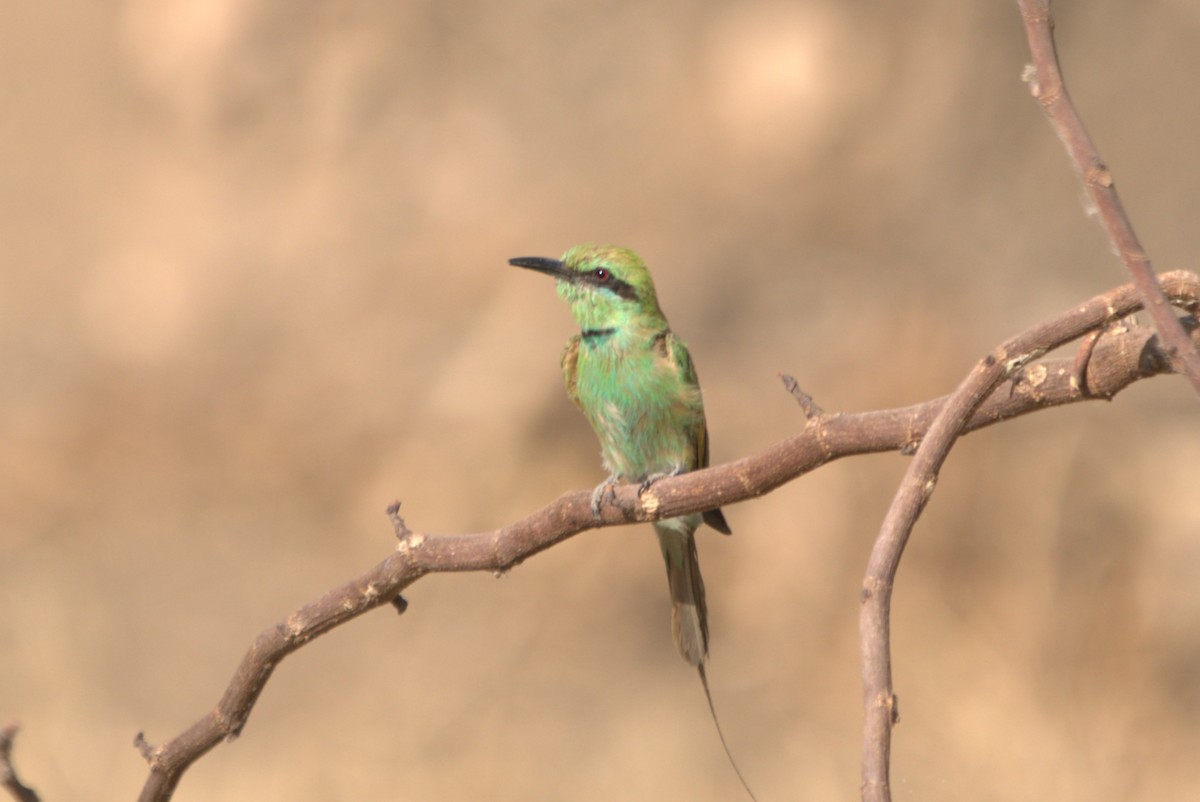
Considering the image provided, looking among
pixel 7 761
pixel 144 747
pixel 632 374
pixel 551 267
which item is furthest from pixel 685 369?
pixel 7 761

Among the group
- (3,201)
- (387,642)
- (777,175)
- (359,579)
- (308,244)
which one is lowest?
(359,579)

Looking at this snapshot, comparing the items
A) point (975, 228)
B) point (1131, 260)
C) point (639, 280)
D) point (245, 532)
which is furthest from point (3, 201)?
point (1131, 260)

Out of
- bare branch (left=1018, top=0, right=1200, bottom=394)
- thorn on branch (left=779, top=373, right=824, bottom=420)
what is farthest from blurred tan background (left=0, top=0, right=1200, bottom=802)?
bare branch (left=1018, top=0, right=1200, bottom=394)

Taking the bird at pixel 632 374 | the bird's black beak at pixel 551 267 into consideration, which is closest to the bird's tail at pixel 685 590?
the bird at pixel 632 374

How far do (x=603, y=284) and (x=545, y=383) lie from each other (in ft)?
4.70

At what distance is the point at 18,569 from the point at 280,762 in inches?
45.2

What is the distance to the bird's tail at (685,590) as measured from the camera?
288 centimetres

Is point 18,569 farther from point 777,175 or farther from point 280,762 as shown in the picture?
point 777,175

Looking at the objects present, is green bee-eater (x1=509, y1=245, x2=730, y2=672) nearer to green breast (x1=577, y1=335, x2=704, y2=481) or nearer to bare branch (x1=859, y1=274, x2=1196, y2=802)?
green breast (x1=577, y1=335, x2=704, y2=481)

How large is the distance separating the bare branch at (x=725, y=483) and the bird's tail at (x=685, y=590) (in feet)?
1.77

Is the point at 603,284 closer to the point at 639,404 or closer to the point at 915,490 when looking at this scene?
the point at 639,404

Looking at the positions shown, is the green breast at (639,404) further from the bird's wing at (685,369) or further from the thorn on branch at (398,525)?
the thorn on branch at (398,525)

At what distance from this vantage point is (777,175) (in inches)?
186

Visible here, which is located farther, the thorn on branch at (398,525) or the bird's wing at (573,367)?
the bird's wing at (573,367)
